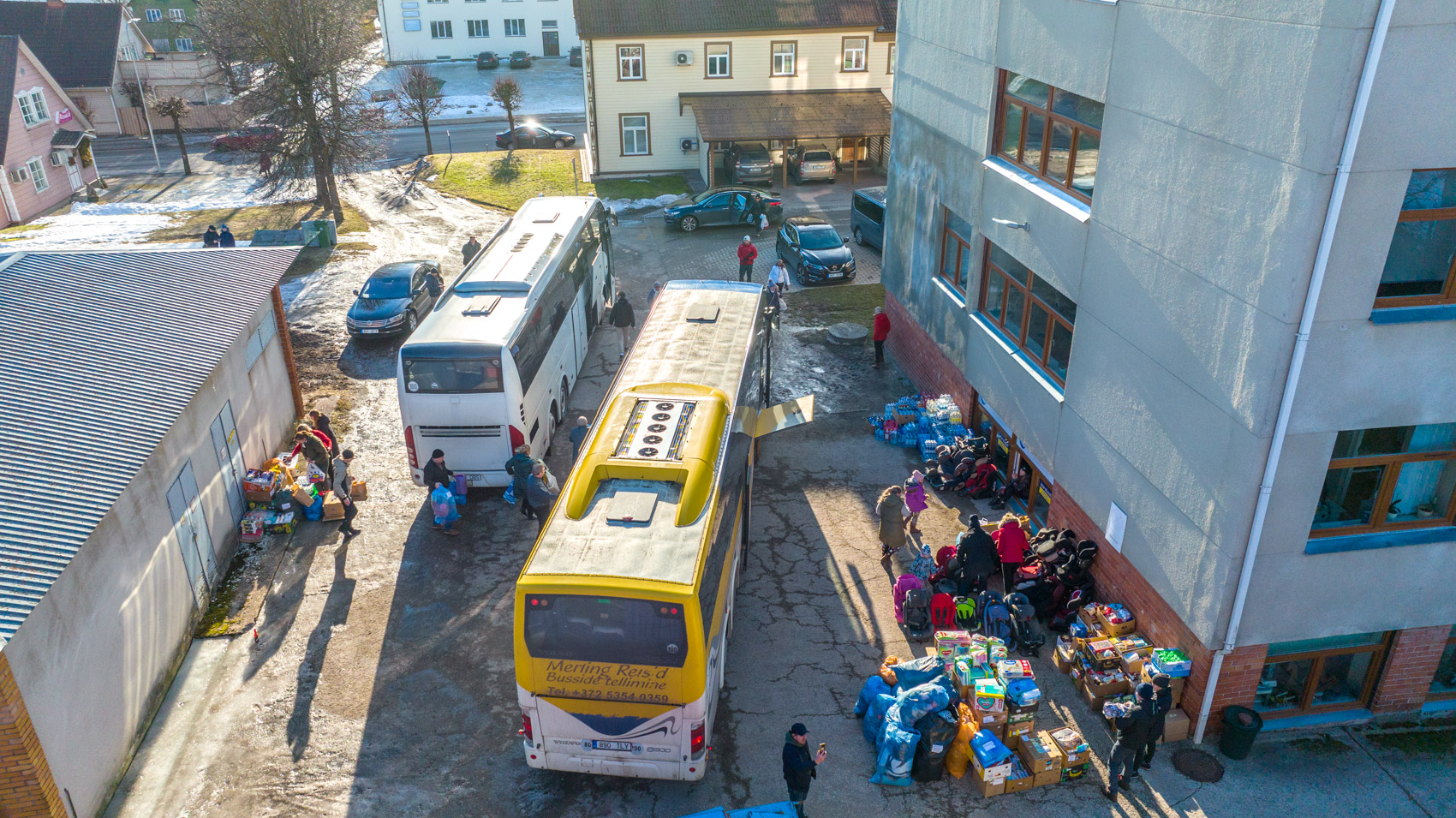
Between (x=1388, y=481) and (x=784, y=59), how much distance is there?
32.8 m

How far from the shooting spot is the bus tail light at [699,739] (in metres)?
10.1

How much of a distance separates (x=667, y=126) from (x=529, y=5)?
33162mm

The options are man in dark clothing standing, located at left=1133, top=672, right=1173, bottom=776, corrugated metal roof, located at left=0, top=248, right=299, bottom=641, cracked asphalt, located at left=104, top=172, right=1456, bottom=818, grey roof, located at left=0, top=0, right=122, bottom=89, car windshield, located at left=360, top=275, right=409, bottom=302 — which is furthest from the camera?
grey roof, located at left=0, top=0, right=122, bottom=89

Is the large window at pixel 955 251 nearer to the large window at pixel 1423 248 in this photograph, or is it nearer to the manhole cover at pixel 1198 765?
the large window at pixel 1423 248

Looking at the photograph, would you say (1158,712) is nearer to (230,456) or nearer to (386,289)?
(230,456)

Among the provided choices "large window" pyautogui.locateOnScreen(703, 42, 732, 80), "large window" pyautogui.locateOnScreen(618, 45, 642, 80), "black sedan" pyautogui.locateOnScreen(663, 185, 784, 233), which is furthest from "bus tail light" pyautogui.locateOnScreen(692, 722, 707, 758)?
"large window" pyautogui.locateOnScreen(703, 42, 732, 80)

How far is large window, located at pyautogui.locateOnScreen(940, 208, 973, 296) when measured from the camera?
57.8ft

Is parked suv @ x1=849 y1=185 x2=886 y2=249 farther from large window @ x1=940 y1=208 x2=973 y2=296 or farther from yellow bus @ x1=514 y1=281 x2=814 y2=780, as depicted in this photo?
yellow bus @ x1=514 y1=281 x2=814 y2=780

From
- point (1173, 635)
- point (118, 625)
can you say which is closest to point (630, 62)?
point (118, 625)

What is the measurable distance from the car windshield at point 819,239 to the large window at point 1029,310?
11.4 metres

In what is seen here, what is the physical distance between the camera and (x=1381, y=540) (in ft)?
34.5

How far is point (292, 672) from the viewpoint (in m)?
13.0

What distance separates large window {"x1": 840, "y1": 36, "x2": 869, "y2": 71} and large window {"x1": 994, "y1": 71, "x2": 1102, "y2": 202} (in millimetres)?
25058

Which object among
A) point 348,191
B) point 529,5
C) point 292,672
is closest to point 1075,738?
point 292,672
